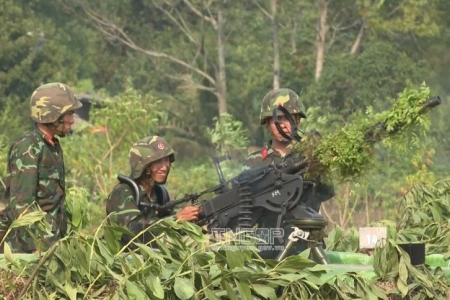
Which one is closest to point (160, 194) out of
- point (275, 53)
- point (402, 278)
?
point (402, 278)

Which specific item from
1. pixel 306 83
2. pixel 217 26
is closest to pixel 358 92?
pixel 306 83

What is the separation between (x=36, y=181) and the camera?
630cm

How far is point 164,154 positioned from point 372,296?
2.14 m

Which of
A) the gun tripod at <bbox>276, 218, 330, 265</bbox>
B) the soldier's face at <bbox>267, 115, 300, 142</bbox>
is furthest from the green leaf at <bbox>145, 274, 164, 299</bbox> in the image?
the soldier's face at <bbox>267, 115, 300, 142</bbox>

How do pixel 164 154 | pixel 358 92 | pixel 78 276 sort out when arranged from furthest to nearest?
pixel 358 92, pixel 164 154, pixel 78 276

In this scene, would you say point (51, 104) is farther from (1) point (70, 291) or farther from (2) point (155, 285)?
(2) point (155, 285)

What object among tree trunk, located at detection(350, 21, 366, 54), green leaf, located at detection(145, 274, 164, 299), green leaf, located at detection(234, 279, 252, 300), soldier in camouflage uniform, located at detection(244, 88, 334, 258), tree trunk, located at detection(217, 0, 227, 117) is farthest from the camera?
tree trunk, located at detection(217, 0, 227, 117)

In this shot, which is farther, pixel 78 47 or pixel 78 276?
pixel 78 47

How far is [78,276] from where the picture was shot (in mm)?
4746

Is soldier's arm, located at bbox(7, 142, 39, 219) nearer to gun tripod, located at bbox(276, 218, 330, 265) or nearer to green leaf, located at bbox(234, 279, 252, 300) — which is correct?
gun tripod, located at bbox(276, 218, 330, 265)

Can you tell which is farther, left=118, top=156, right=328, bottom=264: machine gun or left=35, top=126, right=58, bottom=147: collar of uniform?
left=35, top=126, right=58, bottom=147: collar of uniform

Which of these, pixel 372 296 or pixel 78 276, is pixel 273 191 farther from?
pixel 78 276

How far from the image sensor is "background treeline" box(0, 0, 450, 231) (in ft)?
91.5

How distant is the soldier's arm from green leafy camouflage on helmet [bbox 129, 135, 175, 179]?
2.39 feet
